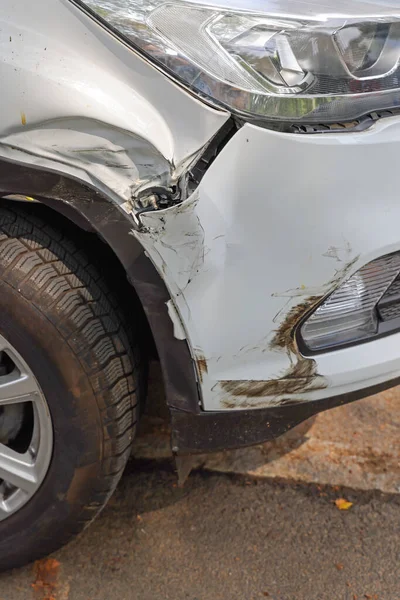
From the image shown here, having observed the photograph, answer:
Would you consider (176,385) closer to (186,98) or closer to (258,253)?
(258,253)

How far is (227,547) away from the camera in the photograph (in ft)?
6.40

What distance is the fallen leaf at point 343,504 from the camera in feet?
6.79

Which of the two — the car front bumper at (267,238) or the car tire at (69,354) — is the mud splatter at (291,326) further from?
the car tire at (69,354)

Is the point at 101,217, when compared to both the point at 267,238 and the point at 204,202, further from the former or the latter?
the point at 267,238

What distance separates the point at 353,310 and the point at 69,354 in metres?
0.73

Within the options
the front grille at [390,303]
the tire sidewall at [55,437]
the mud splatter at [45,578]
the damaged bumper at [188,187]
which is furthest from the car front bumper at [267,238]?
the mud splatter at [45,578]

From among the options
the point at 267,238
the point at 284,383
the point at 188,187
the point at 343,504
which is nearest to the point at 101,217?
the point at 188,187

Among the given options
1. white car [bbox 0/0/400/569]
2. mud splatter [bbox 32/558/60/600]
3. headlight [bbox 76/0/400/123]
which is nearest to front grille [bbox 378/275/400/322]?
white car [bbox 0/0/400/569]

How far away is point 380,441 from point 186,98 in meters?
1.63

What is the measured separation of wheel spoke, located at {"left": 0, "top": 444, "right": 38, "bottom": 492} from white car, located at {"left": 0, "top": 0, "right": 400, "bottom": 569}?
8.9 inches

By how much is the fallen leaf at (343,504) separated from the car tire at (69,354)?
0.83 metres

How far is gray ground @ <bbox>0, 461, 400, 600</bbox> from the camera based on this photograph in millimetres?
1840

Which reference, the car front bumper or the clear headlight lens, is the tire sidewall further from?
the clear headlight lens

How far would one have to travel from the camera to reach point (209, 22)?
50.6 inches
